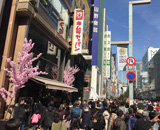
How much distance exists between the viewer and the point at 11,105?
7590 millimetres

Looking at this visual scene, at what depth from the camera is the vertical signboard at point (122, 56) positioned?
1213cm

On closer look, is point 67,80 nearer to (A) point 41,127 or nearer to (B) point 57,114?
(A) point 41,127

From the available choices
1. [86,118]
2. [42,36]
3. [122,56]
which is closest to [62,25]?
[42,36]

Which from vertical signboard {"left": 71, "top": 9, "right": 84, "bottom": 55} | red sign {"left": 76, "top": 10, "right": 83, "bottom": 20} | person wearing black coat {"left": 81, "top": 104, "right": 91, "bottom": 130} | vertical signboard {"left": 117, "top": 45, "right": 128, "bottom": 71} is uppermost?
red sign {"left": 76, "top": 10, "right": 83, "bottom": 20}

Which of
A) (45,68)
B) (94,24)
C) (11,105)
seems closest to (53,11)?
(45,68)

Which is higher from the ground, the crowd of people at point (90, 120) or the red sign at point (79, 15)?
the red sign at point (79, 15)

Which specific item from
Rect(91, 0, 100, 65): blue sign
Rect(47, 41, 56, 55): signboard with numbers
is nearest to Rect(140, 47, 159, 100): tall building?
Rect(91, 0, 100, 65): blue sign

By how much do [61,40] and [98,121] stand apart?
1053 centimetres

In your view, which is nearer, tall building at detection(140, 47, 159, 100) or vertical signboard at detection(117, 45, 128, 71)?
vertical signboard at detection(117, 45, 128, 71)

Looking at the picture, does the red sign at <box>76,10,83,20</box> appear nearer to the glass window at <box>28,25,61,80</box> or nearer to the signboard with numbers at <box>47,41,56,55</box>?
the glass window at <box>28,25,61,80</box>

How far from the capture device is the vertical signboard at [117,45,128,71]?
12133 millimetres

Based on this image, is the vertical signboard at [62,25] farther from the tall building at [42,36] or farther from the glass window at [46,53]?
the glass window at [46,53]

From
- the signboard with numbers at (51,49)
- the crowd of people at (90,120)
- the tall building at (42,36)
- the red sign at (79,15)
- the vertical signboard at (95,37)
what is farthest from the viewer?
the vertical signboard at (95,37)

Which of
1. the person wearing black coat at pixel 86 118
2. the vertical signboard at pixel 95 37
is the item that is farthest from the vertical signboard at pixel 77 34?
the vertical signboard at pixel 95 37
